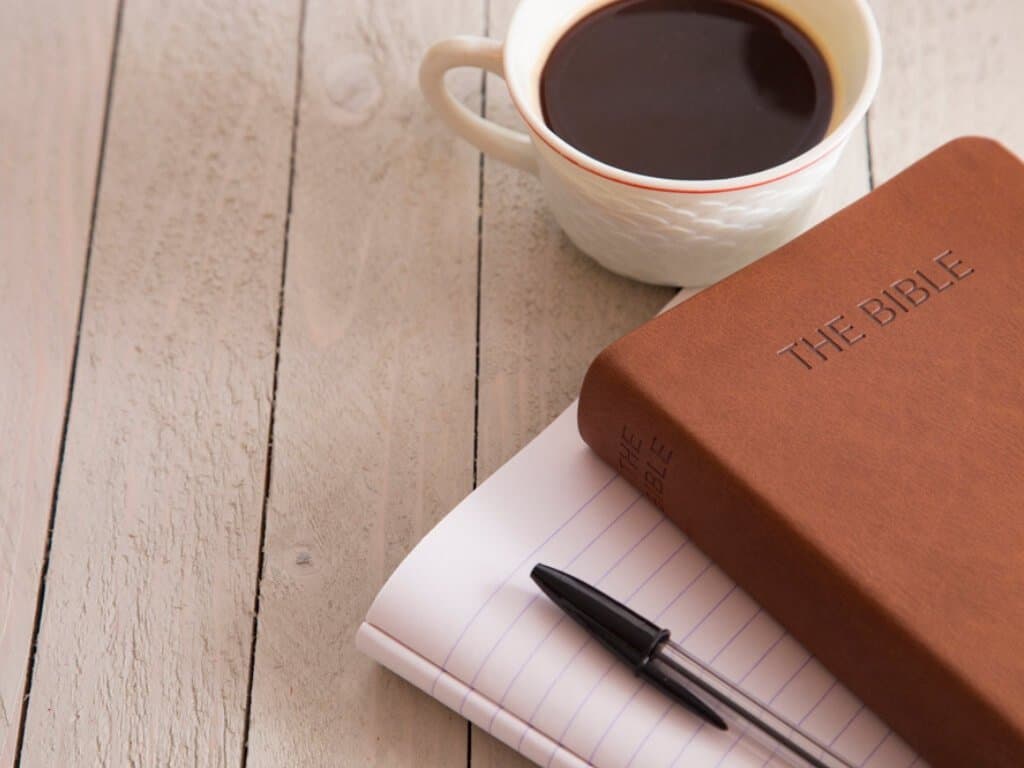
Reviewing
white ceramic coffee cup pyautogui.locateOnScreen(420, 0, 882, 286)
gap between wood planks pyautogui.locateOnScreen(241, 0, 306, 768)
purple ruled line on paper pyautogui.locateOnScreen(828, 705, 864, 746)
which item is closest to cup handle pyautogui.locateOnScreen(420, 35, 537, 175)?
white ceramic coffee cup pyautogui.locateOnScreen(420, 0, 882, 286)

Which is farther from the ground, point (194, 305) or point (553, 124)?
point (553, 124)

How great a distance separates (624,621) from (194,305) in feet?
0.98

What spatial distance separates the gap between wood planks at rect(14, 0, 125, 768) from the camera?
0.58 meters

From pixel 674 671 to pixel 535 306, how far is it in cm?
23

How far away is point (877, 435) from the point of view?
1.74 feet

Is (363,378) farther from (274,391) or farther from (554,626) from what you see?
(554,626)

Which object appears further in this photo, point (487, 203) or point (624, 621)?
point (487, 203)

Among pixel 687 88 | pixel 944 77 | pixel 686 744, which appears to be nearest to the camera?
pixel 686 744

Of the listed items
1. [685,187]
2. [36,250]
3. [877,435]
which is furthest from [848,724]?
[36,250]

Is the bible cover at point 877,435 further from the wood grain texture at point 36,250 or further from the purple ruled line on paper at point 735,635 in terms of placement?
the wood grain texture at point 36,250

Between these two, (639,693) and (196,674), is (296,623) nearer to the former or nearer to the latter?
(196,674)

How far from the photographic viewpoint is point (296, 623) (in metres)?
0.59

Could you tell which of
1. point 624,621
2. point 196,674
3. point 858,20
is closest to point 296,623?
point 196,674

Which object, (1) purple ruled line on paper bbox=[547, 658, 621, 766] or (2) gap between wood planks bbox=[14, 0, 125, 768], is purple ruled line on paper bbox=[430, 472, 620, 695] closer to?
(1) purple ruled line on paper bbox=[547, 658, 621, 766]
